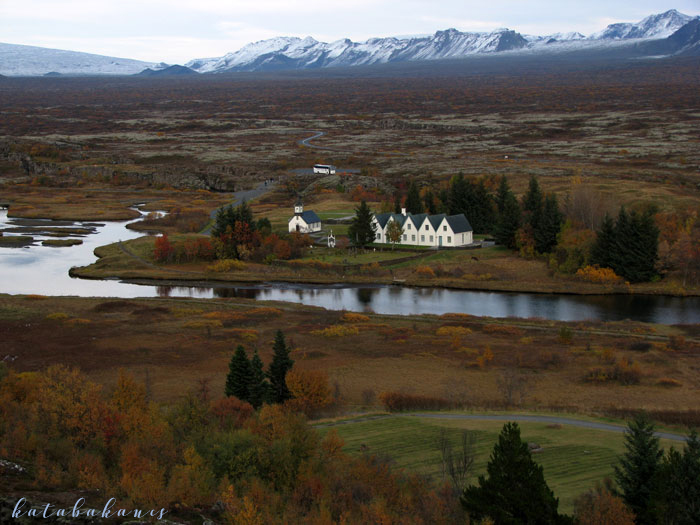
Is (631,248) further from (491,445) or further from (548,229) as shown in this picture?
(491,445)

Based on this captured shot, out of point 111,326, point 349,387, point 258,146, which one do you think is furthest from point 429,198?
point 258,146

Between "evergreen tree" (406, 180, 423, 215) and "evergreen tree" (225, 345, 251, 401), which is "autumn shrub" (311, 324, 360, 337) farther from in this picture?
"evergreen tree" (406, 180, 423, 215)

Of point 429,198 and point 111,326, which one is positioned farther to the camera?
point 429,198

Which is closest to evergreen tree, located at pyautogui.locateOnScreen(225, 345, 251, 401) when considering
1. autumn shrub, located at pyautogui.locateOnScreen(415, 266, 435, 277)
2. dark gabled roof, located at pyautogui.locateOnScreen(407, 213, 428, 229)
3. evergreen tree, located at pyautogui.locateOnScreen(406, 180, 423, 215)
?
autumn shrub, located at pyautogui.locateOnScreen(415, 266, 435, 277)

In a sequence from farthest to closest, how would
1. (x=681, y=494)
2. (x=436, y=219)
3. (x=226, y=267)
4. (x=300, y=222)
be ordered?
(x=300, y=222)
(x=436, y=219)
(x=226, y=267)
(x=681, y=494)

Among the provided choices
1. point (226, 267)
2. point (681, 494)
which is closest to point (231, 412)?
point (681, 494)

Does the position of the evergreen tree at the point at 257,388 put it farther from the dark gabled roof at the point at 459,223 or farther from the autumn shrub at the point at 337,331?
the dark gabled roof at the point at 459,223

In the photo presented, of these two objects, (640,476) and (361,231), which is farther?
(361,231)

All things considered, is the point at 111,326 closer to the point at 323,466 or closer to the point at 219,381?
the point at 219,381
